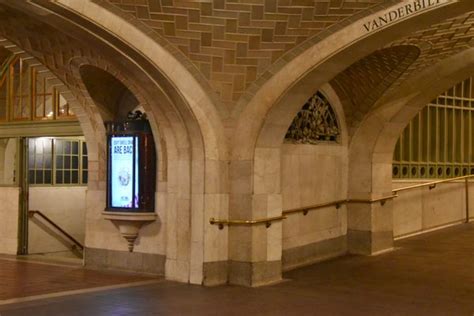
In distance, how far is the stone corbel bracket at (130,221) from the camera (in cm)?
1048

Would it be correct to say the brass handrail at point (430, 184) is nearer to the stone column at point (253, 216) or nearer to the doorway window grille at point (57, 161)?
the stone column at point (253, 216)

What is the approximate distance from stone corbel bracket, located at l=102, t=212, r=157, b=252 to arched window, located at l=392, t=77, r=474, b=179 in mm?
5875

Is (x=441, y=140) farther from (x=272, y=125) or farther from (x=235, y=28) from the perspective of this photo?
(x=235, y=28)

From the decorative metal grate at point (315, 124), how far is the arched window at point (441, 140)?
271cm

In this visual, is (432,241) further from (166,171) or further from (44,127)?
(44,127)

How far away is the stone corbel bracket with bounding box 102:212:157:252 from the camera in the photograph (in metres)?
10.5

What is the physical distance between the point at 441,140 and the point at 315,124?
4.95 meters

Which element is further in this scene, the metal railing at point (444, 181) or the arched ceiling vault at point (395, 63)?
the metal railing at point (444, 181)

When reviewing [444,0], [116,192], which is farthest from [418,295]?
[116,192]

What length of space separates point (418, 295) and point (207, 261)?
2.72m

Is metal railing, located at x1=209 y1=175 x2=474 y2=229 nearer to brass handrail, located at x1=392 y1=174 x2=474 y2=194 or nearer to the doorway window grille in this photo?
brass handrail, located at x1=392 y1=174 x2=474 y2=194

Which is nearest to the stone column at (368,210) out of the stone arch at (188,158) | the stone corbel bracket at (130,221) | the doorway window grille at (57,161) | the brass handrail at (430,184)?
the brass handrail at (430,184)

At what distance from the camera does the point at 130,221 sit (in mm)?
10641

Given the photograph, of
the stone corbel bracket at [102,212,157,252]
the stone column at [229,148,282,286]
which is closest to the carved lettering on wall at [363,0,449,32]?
the stone column at [229,148,282,286]
